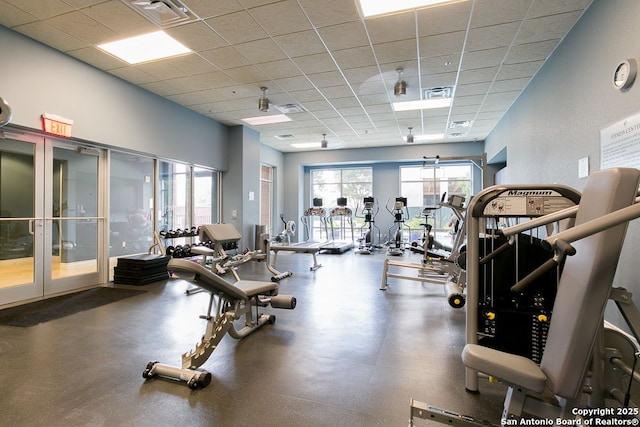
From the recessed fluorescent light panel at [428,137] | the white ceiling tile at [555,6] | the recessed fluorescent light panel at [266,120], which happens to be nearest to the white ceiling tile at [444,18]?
the white ceiling tile at [555,6]

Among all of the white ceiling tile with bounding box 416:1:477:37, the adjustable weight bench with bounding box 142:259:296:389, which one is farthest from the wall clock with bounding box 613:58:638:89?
the adjustable weight bench with bounding box 142:259:296:389

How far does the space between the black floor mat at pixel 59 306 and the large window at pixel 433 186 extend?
8.85m

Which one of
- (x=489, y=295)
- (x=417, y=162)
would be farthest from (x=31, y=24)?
(x=417, y=162)

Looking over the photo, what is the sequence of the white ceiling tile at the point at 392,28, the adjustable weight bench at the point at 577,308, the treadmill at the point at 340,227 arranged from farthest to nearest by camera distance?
the treadmill at the point at 340,227 → the white ceiling tile at the point at 392,28 → the adjustable weight bench at the point at 577,308

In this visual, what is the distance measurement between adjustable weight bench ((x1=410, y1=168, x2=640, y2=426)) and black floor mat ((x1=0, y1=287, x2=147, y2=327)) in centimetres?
435

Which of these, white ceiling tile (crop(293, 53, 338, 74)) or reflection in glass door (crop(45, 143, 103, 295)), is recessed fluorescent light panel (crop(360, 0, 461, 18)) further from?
reflection in glass door (crop(45, 143, 103, 295))

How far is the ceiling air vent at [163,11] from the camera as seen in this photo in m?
3.27

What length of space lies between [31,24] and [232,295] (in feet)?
13.3

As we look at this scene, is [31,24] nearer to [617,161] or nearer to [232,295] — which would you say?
[232,295]

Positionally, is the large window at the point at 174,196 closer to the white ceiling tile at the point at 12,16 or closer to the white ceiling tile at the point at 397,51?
the white ceiling tile at the point at 12,16

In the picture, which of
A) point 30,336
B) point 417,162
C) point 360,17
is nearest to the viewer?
point 30,336

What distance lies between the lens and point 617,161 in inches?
107

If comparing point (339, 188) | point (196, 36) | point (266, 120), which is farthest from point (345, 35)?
point (339, 188)

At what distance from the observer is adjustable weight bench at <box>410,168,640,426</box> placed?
1123mm
